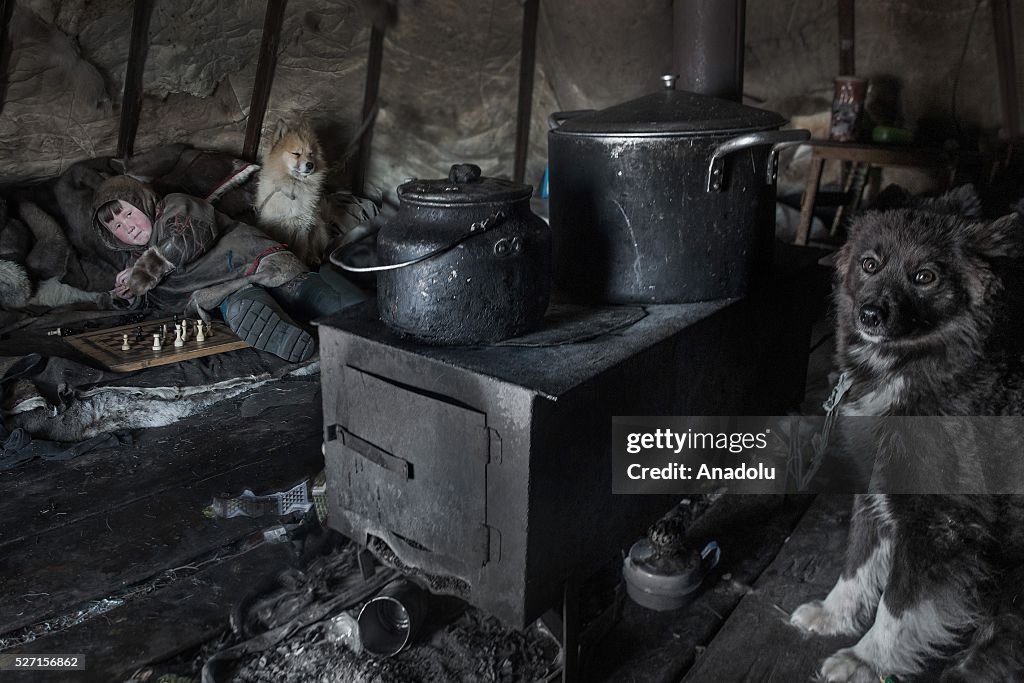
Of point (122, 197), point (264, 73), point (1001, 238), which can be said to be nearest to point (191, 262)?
point (122, 197)

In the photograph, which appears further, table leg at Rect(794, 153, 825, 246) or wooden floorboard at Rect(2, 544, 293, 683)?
table leg at Rect(794, 153, 825, 246)

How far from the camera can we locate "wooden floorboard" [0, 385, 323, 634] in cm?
260

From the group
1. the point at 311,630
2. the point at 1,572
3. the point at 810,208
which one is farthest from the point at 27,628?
the point at 810,208

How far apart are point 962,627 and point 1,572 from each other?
3.01 meters

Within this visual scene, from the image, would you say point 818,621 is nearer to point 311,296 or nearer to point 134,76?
point 311,296

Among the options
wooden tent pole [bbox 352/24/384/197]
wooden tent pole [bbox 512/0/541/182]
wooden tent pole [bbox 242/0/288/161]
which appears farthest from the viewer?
wooden tent pole [bbox 512/0/541/182]

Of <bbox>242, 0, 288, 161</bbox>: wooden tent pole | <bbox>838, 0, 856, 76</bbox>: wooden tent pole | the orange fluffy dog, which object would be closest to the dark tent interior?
the orange fluffy dog

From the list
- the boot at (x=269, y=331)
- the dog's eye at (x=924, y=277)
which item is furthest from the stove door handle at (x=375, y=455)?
the boot at (x=269, y=331)

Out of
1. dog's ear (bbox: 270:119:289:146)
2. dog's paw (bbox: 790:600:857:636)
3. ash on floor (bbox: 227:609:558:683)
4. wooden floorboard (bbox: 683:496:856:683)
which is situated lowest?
ash on floor (bbox: 227:609:558:683)

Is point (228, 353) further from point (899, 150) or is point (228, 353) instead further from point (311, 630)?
point (899, 150)

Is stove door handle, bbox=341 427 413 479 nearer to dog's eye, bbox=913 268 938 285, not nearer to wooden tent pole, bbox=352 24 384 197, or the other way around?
dog's eye, bbox=913 268 938 285

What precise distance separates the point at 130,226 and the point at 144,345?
93 cm

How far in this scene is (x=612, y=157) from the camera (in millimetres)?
2418

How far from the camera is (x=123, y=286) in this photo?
460cm
